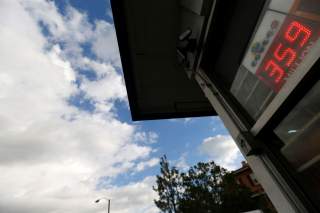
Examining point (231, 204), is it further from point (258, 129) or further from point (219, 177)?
point (258, 129)

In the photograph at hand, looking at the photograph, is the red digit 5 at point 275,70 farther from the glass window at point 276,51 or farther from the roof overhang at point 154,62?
the roof overhang at point 154,62

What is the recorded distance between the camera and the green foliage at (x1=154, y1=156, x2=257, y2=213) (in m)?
22.2

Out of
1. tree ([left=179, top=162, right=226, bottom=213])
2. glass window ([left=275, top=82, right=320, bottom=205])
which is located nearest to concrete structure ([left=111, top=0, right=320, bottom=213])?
glass window ([left=275, top=82, right=320, bottom=205])

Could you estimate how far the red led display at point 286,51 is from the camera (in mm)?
1240

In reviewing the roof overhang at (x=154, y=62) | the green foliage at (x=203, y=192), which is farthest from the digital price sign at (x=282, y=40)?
the green foliage at (x=203, y=192)

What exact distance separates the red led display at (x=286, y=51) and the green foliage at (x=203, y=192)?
24.1 meters

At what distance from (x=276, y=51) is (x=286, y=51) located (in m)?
0.10

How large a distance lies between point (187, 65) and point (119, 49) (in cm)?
112

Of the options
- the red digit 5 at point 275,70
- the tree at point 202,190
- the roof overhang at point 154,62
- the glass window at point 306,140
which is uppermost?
the tree at point 202,190

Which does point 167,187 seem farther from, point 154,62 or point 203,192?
point 154,62

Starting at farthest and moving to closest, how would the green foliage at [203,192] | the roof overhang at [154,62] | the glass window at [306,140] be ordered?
the green foliage at [203,192]
the roof overhang at [154,62]
the glass window at [306,140]

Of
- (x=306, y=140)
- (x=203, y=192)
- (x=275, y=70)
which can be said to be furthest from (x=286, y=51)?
(x=203, y=192)

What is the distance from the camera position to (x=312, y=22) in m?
1.20

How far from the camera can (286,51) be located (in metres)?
1.40
